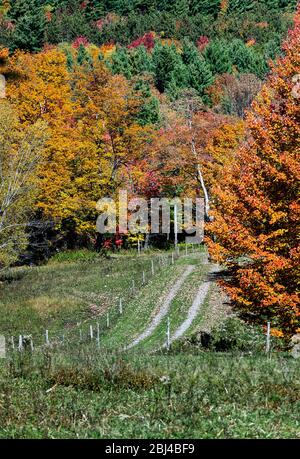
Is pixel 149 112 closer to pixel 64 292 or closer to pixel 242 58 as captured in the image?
pixel 242 58

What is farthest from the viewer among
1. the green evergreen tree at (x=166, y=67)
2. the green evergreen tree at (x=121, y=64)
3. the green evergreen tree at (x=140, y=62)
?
the green evergreen tree at (x=140, y=62)

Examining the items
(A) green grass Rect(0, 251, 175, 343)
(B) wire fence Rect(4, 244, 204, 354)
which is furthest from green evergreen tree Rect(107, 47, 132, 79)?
(B) wire fence Rect(4, 244, 204, 354)

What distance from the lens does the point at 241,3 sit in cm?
16562

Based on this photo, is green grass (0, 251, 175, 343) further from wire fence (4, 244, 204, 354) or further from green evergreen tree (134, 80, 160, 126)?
green evergreen tree (134, 80, 160, 126)

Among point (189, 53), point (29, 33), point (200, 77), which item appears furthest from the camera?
point (29, 33)

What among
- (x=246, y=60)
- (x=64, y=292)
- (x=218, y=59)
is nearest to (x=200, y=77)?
(x=218, y=59)

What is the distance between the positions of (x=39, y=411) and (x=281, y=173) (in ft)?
42.6

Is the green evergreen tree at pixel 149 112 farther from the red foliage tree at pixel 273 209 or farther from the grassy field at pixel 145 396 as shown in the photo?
the grassy field at pixel 145 396

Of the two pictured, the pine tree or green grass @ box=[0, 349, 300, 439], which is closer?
green grass @ box=[0, 349, 300, 439]

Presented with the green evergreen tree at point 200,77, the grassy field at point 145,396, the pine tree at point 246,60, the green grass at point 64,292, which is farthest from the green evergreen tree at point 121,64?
the grassy field at point 145,396

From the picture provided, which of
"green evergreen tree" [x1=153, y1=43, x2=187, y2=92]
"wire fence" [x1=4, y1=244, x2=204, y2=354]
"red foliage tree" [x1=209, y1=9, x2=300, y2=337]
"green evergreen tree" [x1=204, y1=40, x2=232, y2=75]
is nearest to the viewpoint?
"red foliage tree" [x1=209, y1=9, x2=300, y2=337]

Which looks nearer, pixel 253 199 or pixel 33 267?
pixel 253 199

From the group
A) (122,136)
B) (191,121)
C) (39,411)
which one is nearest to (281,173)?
(39,411)

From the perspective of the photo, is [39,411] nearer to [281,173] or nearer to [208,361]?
[208,361]
